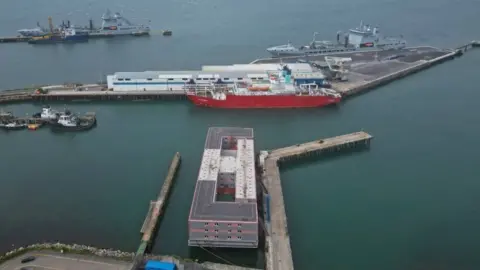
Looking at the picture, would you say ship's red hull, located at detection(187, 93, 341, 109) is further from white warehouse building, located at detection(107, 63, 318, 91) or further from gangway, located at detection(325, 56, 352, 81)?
gangway, located at detection(325, 56, 352, 81)

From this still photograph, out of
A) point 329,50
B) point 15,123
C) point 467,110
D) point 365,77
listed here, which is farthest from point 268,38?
point 15,123

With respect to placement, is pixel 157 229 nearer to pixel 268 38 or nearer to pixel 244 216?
pixel 244 216

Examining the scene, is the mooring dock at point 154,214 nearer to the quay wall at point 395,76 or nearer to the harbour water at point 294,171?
the harbour water at point 294,171

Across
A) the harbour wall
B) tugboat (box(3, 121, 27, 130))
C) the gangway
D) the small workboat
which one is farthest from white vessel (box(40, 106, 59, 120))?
the gangway

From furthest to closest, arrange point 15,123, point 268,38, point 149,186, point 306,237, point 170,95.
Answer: point 268,38 → point 170,95 → point 15,123 → point 149,186 → point 306,237

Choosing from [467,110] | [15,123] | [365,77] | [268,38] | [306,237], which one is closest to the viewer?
[306,237]

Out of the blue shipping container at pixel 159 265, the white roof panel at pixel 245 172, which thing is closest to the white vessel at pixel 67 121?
the white roof panel at pixel 245 172
